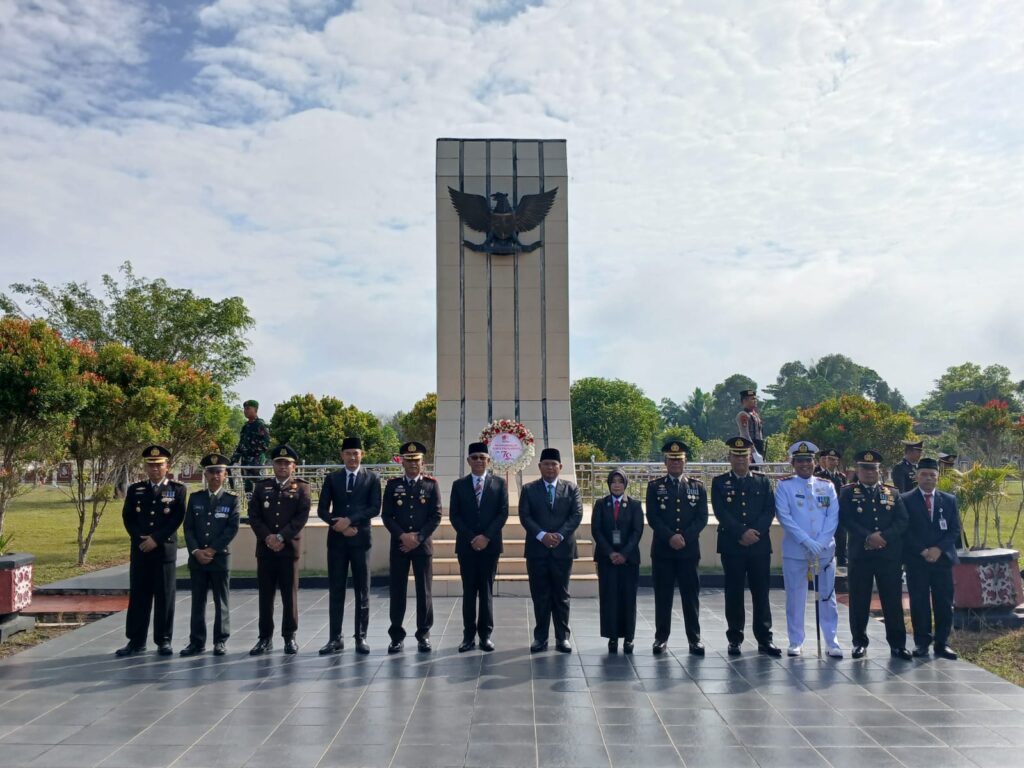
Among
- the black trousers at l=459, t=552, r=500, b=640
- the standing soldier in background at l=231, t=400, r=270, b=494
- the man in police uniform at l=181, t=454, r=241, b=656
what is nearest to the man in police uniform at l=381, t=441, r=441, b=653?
the black trousers at l=459, t=552, r=500, b=640

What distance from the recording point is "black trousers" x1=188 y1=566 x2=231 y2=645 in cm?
591

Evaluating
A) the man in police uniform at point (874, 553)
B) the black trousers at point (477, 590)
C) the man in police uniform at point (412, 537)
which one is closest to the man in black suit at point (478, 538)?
the black trousers at point (477, 590)

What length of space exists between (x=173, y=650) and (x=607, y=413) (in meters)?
30.7

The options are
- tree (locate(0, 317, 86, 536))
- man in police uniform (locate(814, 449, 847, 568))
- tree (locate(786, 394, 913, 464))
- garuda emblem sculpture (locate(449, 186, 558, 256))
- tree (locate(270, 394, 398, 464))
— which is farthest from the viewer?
tree (locate(270, 394, 398, 464))

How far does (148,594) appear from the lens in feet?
19.8

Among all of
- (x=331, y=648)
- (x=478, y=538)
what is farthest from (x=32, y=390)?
(x=478, y=538)

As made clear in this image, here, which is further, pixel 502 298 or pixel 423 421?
pixel 423 421

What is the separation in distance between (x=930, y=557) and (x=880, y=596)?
0.48 metres

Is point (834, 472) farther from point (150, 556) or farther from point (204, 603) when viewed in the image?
point (150, 556)

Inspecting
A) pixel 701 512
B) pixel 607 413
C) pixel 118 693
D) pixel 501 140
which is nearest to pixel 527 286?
pixel 501 140

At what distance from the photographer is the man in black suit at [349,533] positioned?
19.6 ft

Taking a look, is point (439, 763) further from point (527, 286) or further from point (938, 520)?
point (527, 286)

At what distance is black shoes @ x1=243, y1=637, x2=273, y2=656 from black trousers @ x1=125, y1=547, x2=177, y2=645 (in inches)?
26.8

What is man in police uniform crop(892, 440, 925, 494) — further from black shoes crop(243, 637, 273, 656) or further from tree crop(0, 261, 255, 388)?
tree crop(0, 261, 255, 388)
